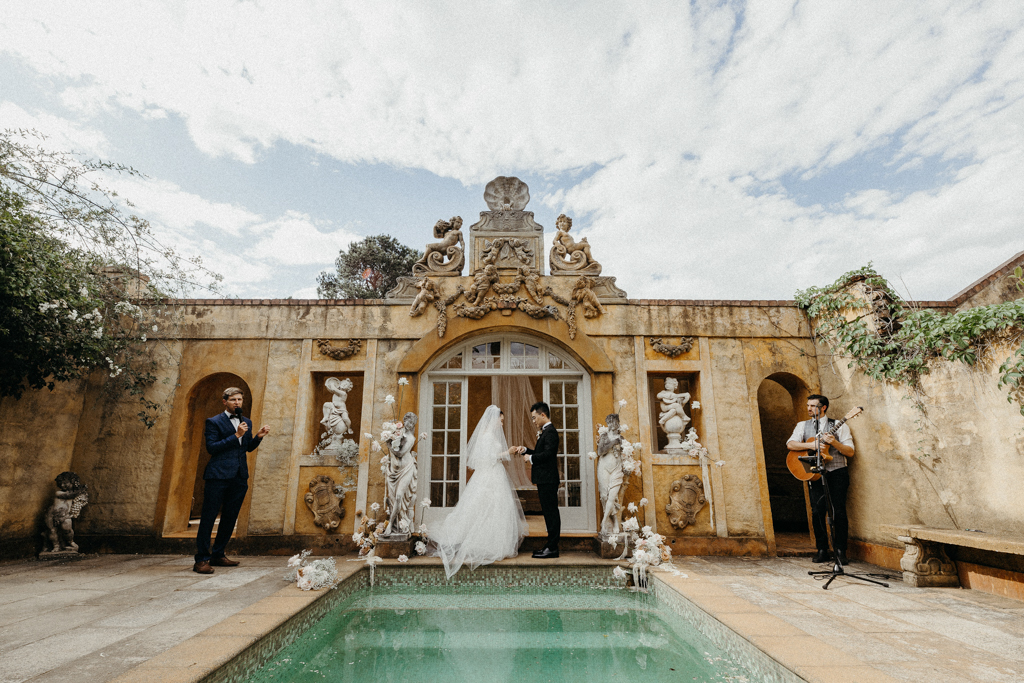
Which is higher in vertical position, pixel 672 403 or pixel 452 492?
pixel 672 403

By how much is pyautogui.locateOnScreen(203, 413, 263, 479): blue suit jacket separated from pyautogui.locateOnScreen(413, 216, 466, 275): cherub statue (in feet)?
10.5

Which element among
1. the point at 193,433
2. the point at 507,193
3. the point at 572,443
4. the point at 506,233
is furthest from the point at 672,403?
the point at 193,433

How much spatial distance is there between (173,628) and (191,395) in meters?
4.59

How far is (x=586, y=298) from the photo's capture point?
689 centimetres

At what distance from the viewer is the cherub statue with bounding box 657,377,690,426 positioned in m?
6.69

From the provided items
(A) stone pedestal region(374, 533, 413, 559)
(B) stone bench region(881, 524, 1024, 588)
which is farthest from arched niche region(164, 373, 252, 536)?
(B) stone bench region(881, 524, 1024, 588)

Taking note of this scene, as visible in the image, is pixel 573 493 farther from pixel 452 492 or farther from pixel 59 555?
pixel 59 555

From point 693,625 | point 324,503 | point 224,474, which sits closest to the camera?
point 693,625

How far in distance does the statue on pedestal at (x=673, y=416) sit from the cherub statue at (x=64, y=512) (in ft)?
25.8

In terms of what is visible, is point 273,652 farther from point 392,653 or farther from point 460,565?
point 460,565

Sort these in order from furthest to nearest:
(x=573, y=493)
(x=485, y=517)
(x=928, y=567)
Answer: (x=573, y=493), (x=485, y=517), (x=928, y=567)

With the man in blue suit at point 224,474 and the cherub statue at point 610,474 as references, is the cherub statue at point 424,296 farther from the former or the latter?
the cherub statue at point 610,474

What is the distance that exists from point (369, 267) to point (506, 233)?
37.2ft

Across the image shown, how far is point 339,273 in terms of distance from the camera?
17.4m
